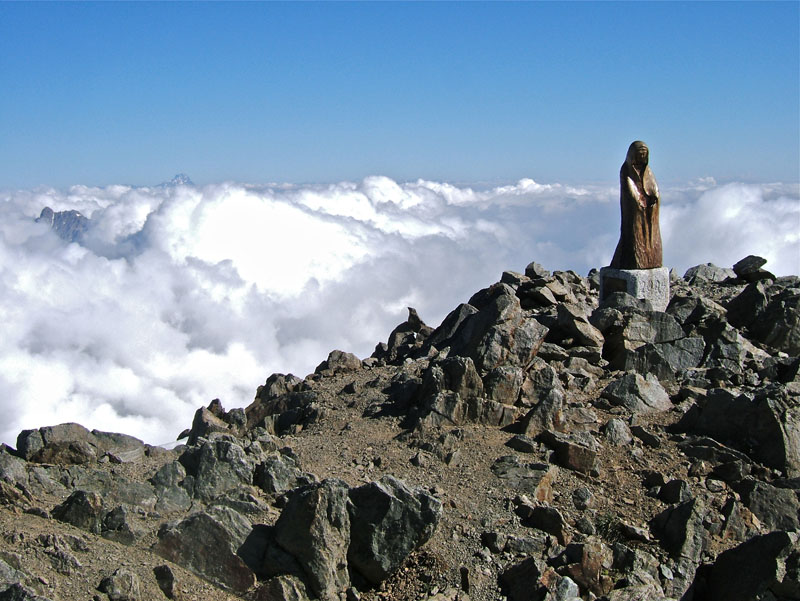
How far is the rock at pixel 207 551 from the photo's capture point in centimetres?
700

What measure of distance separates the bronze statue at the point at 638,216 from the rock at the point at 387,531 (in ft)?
31.3

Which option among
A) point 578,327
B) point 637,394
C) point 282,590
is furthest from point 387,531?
point 578,327

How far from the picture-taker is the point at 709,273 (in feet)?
74.5

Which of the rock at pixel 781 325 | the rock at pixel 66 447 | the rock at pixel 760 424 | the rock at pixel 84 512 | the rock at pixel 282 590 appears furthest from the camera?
the rock at pixel 781 325

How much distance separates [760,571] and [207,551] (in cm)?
456

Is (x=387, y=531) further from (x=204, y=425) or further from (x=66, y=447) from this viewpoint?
(x=204, y=425)

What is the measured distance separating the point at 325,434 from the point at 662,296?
26.0 feet

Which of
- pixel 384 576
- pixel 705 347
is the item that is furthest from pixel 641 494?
pixel 705 347

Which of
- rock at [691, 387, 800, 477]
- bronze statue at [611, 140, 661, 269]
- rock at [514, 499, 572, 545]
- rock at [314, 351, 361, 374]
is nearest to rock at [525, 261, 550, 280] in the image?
bronze statue at [611, 140, 661, 269]

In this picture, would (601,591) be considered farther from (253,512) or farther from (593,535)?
(253,512)

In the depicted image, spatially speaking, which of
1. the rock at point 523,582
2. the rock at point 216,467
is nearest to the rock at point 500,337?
the rock at point 216,467

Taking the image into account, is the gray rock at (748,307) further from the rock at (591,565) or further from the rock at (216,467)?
the rock at (216,467)

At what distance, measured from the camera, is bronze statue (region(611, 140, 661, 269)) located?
1569 cm

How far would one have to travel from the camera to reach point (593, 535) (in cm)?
809
